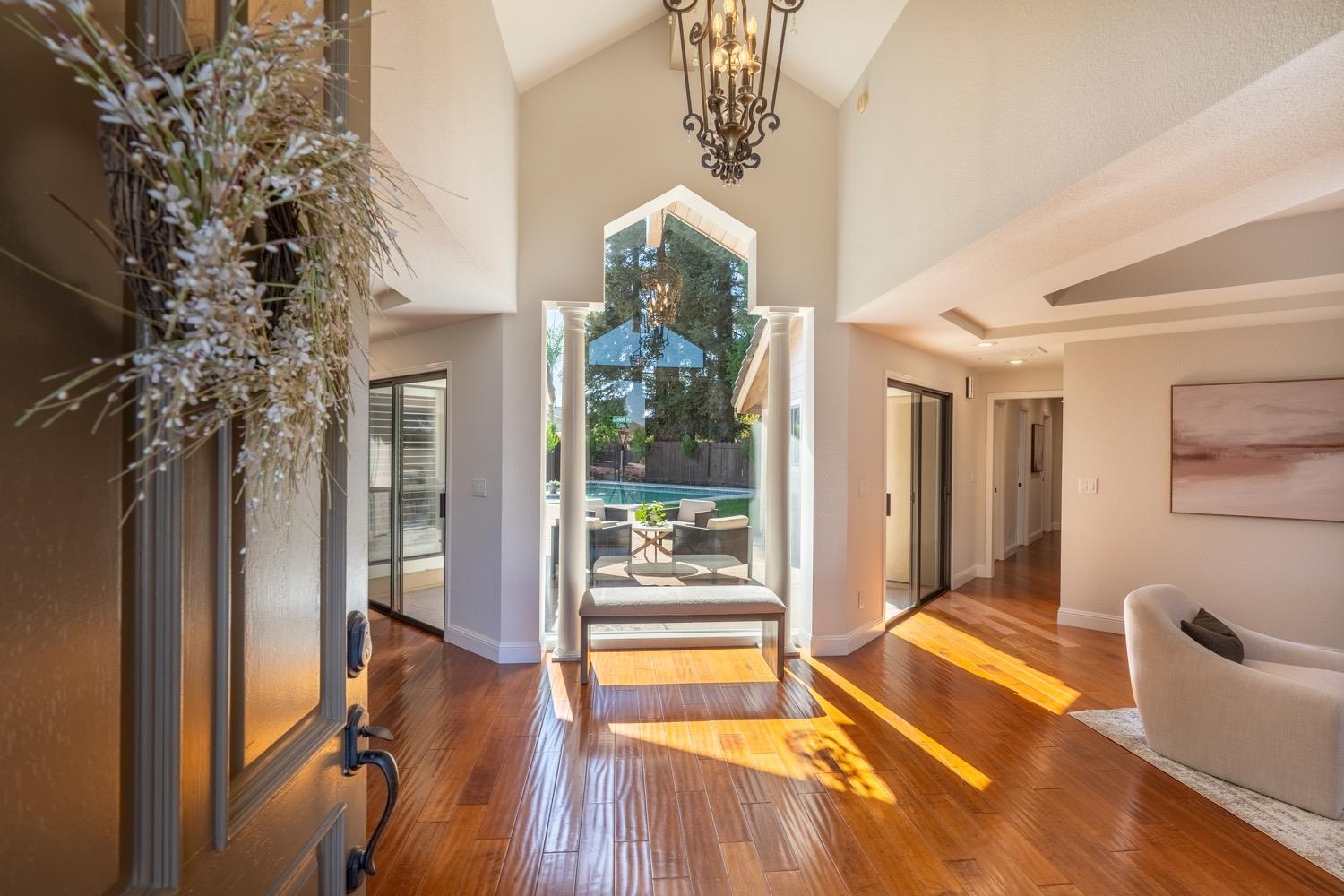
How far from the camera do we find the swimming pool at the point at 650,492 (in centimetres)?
490

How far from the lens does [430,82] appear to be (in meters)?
2.56

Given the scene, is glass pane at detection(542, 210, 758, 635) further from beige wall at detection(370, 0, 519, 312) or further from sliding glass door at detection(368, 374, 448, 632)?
sliding glass door at detection(368, 374, 448, 632)

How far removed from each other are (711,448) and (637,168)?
81.6 inches

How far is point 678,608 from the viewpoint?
4262 millimetres

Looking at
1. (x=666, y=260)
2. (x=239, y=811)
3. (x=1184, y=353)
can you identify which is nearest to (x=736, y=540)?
(x=666, y=260)

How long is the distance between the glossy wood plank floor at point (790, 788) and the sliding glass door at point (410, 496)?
95 cm

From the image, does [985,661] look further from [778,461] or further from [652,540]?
[652,540]

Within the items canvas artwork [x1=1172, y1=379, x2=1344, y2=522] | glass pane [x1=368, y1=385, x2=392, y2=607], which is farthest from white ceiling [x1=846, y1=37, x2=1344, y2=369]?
glass pane [x1=368, y1=385, x2=392, y2=607]

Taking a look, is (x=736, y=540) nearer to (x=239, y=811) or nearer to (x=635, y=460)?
(x=635, y=460)

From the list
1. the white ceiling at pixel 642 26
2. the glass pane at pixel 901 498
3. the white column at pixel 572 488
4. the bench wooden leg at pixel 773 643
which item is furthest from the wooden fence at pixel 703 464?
the white ceiling at pixel 642 26

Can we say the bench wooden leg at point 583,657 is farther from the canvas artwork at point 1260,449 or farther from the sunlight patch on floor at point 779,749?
the canvas artwork at point 1260,449

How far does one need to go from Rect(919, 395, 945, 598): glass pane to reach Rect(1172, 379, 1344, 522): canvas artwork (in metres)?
1.93

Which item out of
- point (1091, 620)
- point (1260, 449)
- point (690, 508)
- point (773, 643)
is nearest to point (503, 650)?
point (690, 508)

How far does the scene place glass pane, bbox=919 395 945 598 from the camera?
20.9 feet
